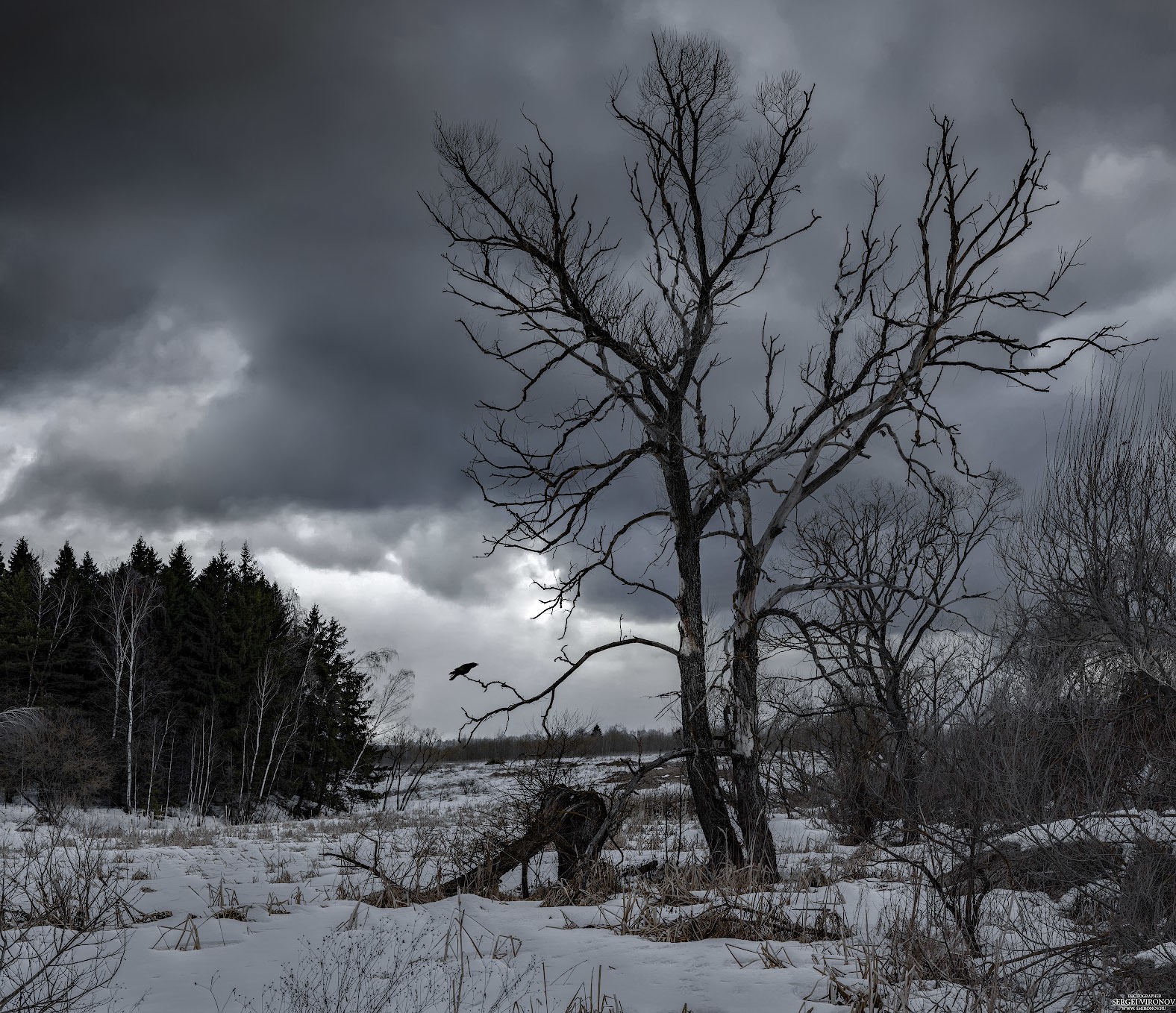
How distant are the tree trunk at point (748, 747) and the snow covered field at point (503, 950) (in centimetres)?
57

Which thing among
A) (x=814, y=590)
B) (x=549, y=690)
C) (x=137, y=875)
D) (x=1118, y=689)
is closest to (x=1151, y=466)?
(x=1118, y=689)

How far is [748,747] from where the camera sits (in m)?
7.91

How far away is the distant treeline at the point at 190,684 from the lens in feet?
107

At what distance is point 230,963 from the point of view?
4.50 m

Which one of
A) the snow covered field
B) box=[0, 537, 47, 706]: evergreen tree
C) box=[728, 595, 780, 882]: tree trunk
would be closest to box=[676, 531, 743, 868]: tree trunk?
box=[728, 595, 780, 882]: tree trunk

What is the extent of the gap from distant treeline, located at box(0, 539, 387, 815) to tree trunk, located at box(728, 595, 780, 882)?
28972 millimetres

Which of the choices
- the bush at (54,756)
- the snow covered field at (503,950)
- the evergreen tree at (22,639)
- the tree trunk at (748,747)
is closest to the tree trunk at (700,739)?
the tree trunk at (748,747)

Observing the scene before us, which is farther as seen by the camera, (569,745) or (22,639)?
(22,639)

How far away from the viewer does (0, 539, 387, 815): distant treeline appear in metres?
32.5

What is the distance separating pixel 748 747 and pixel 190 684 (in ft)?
124

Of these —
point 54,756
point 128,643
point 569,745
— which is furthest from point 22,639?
point 569,745

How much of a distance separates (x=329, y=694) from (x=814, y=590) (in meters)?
34.1

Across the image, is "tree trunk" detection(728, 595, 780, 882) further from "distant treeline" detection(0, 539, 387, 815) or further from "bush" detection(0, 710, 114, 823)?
"distant treeline" detection(0, 539, 387, 815)

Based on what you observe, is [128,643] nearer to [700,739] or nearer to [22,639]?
[22,639]
